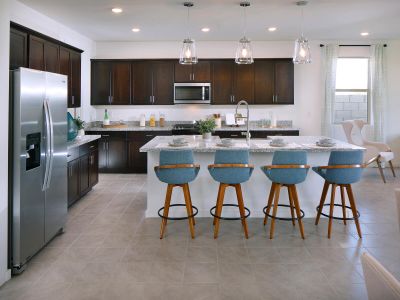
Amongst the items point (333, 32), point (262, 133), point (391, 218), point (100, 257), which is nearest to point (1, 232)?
point (100, 257)

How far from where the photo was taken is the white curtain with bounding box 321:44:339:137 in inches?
305

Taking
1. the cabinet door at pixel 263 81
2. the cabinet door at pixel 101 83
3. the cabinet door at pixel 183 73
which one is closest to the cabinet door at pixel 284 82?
the cabinet door at pixel 263 81

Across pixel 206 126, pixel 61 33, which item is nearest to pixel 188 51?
pixel 206 126

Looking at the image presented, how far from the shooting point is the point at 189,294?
2.70 metres

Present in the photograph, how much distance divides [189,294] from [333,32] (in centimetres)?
589

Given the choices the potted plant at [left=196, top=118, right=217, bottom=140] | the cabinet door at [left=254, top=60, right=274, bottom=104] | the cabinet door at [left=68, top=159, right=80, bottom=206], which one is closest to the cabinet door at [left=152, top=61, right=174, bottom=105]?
the cabinet door at [left=254, top=60, right=274, bottom=104]

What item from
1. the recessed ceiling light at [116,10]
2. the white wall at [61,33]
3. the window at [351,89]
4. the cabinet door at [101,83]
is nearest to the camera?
the white wall at [61,33]

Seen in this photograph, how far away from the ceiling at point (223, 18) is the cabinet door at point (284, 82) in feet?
1.75

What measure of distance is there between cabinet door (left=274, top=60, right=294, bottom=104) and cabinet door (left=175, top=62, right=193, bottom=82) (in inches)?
69.3

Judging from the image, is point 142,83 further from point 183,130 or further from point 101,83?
point 183,130

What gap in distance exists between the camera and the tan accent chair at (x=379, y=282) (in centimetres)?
104

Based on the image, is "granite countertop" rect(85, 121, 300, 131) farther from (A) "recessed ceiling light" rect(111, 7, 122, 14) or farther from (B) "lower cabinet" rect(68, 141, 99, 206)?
(A) "recessed ceiling light" rect(111, 7, 122, 14)

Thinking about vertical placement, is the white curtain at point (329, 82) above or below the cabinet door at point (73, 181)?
above

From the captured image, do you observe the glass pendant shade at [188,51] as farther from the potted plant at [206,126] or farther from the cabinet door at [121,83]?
the cabinet door at [121,83]
